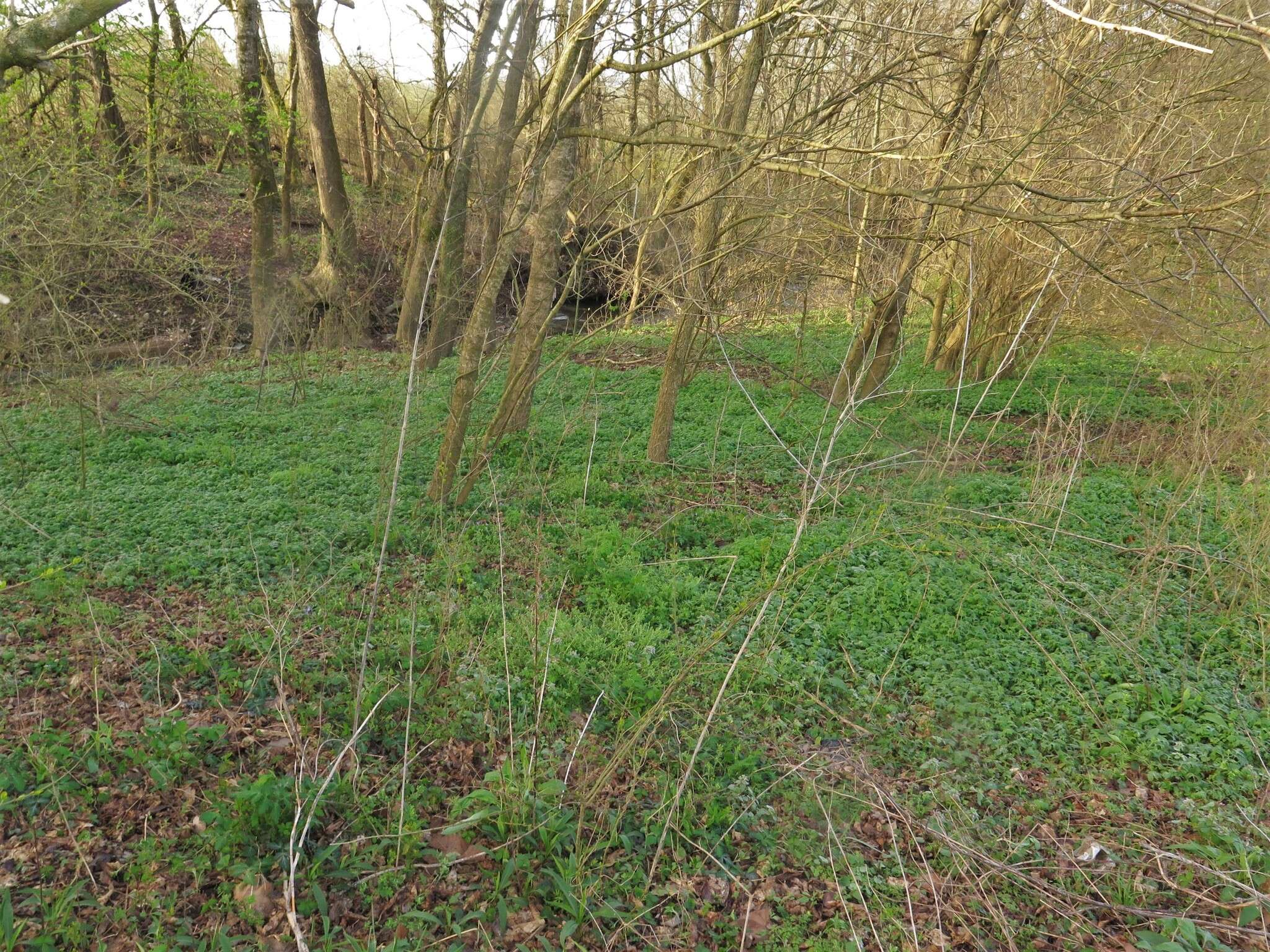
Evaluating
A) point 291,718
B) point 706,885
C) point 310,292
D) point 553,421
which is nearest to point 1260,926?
point 706,885

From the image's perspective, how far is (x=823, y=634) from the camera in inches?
195

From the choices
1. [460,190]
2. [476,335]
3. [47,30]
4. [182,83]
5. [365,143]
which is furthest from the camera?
[365,143]

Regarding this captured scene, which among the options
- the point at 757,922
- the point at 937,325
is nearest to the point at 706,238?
the point at 757,922

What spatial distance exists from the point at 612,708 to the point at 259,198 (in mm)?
9420

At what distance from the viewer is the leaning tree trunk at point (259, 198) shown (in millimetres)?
10047

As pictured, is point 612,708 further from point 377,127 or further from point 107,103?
point 107,103

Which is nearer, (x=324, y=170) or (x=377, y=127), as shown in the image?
(x=324, y=170)

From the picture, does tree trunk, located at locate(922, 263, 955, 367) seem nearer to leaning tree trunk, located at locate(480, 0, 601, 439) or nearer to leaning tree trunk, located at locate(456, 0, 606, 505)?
leaning tree trunk, located at locate(480, 0, 601, 439)

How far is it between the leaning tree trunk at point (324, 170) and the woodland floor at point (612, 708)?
6.16 metres

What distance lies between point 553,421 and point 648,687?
4.83m

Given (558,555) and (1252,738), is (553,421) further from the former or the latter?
(1252,738)

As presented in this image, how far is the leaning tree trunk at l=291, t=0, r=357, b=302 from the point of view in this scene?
1119 cm

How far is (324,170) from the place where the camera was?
12.1 meters

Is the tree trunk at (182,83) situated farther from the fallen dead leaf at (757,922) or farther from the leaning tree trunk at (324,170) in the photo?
the fallen dead leaf at (757,922)
